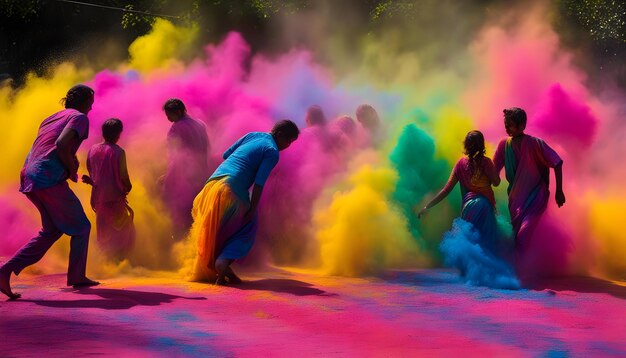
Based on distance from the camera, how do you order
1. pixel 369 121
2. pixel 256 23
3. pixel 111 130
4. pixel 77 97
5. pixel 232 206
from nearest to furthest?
pixel 77 97 → pixel 232 206 → pixel 111 130 → pixel 369 121 → pixel 256 23

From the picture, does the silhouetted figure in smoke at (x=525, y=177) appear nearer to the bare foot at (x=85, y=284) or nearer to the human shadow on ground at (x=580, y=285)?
the human shadow on ground at (x=580, y=285)

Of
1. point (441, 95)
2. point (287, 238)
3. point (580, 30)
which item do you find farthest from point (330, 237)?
point (580, 30)

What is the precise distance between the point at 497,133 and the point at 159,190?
14.5 ft

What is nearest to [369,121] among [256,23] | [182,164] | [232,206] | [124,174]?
[182,164]

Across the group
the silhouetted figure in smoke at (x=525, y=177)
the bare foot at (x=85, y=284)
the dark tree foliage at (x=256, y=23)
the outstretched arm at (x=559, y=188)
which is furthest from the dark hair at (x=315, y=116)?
the dark tree foliage at (x=256, y=23)

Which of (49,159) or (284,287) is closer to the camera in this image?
(49,159)

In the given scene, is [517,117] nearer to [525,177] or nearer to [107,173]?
[525,177]

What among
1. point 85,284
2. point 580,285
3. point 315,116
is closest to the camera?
point 85,284

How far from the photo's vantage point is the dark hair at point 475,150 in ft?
29.3

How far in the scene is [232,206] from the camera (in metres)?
8.08

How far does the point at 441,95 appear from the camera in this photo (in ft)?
45.6

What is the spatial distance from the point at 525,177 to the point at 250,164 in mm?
2788

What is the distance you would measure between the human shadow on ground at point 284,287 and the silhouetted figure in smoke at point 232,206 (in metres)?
0.19

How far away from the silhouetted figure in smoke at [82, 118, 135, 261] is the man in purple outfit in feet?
4.95
